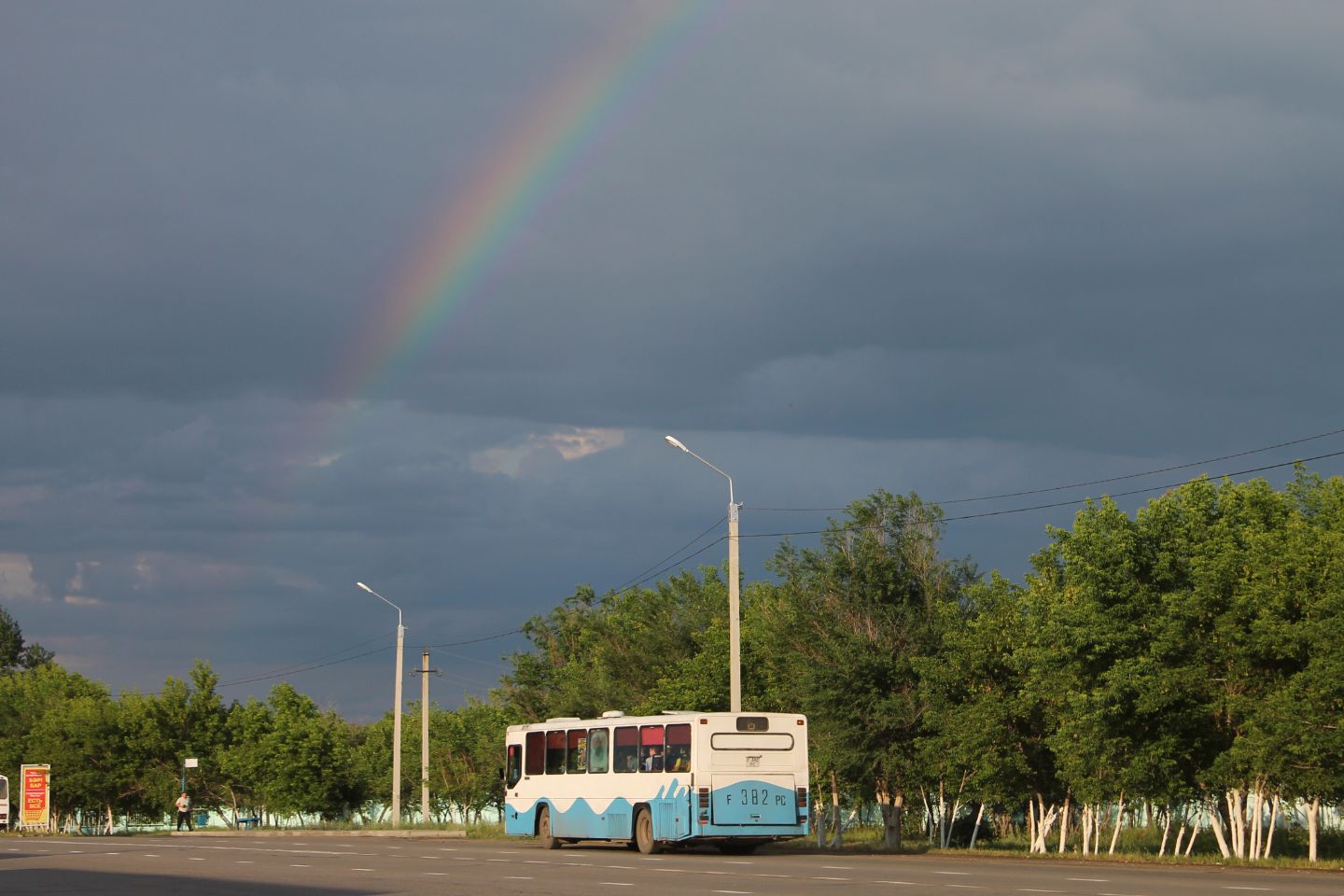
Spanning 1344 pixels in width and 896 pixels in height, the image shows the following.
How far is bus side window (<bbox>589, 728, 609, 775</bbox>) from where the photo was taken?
3569 centimetres

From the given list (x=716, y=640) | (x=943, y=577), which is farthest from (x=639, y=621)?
(x=943, y=577)

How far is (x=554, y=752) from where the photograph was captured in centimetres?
3791

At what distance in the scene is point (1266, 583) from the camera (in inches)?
1187

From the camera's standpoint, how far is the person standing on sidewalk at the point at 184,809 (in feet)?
200

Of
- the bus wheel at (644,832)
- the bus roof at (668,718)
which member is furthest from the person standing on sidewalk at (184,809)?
the bus wheel at (644,832)

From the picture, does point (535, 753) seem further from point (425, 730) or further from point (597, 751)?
point (425, 730)

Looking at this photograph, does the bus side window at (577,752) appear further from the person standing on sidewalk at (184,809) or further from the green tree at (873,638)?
the person standing on sidewalk at (184,809)

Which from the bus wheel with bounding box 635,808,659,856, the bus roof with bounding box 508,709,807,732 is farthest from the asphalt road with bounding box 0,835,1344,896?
the bus roof with bounding box 508,709,807,732

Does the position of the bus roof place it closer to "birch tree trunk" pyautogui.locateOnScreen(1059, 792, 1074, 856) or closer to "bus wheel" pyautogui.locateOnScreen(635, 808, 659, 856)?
"bus wheel" pyautogui.locateOnScreen(635, 808, 659, 856)

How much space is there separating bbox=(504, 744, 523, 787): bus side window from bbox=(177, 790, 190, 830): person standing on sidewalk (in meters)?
26.4

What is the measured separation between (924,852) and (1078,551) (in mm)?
9713

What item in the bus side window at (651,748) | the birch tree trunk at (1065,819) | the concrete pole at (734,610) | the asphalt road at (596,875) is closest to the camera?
the asphalt road at (596,875)

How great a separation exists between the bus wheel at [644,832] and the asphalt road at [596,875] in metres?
0.48

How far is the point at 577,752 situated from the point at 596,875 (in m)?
10.8
